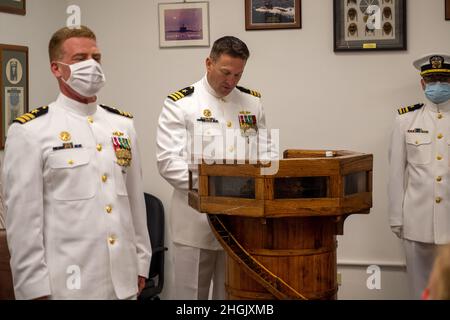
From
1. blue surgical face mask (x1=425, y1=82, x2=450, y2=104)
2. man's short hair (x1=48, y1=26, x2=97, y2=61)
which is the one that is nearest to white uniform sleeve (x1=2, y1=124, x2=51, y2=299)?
man's short hair (x1=48, y1=26, x2=97, y2=61)

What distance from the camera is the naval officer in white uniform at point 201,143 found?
3658 millimetres

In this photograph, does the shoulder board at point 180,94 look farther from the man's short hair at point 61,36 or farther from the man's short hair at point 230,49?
the man's short hair at point 61,36

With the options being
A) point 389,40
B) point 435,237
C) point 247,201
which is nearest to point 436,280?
point 247,201

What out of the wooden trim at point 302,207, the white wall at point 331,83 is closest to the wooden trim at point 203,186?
the wooden trim at point 302,207

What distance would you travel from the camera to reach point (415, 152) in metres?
4.51

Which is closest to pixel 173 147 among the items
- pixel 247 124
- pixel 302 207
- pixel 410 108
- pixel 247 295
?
pixel 247 124

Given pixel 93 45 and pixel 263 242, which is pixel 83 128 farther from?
pixel 263 242

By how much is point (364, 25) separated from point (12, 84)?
93.3 inches

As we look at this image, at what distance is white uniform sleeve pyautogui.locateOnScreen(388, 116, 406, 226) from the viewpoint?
454cm

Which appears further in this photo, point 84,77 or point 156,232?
point 156,232

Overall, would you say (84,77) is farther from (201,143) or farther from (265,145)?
(265,145)

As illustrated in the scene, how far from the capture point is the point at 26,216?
2.52m
